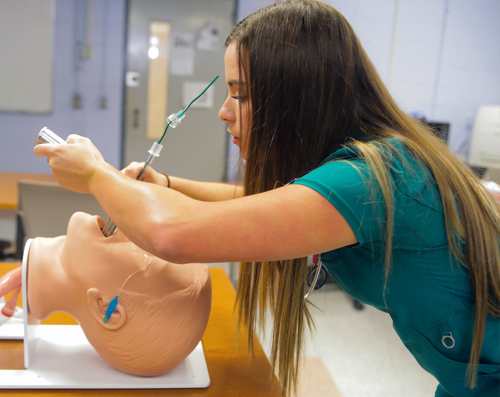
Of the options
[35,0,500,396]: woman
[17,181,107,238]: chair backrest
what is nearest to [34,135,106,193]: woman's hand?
[35,0,500,396]: woman

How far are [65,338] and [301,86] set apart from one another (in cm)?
71

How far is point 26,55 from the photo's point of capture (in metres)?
3.26

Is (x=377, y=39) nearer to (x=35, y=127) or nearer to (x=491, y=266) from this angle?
(x=35, y=127)

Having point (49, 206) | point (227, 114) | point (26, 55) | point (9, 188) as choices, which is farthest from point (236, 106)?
point (26, 55)

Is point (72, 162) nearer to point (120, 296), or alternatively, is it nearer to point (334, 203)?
point (120, 296)

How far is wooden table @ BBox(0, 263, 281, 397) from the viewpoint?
0.76m

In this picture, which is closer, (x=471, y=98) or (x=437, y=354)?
(x=437, y=354)

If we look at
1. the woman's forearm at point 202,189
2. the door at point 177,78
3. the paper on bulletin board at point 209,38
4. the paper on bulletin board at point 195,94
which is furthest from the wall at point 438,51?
the woman's forearm at point 202,189

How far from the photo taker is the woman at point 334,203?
0.59m

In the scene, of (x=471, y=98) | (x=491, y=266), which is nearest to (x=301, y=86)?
(x=491, y=266)

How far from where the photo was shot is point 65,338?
90 centimetres

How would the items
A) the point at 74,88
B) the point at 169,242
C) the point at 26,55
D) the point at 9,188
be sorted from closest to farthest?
1. the point at 169,242
2. the point at 9,188
3. the point at 26,55
4. the point at 74,88

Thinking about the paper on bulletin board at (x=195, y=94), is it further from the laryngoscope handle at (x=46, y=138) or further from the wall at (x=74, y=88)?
the laryngoscope handle at (x=46, y=138)

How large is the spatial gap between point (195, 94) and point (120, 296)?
10.1ft
